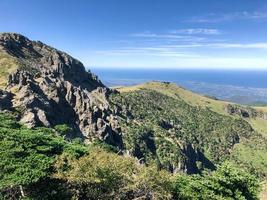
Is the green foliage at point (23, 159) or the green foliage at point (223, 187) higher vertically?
the green foliage at point (23, 159)

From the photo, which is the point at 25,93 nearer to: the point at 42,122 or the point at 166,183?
the point at 42,122

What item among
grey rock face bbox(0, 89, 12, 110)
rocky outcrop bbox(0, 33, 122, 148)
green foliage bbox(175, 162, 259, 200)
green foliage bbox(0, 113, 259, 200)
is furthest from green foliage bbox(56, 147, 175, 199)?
grey rock face bbox(0, 89, 12, 110)

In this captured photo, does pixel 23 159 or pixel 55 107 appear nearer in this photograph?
pixel 23 159

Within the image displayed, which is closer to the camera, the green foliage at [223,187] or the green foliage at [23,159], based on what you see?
the green foliage at [23,159]

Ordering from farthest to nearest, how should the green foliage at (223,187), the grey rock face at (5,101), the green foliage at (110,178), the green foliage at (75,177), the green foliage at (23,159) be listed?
the grey rock face at (5,101)
the green foliage at (223,187)
the green foliage at (110,178)
the green foliage at (75,177)
the green foliage at (23,159)

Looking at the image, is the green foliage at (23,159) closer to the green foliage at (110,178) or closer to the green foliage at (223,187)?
the green foliage at (110,178)


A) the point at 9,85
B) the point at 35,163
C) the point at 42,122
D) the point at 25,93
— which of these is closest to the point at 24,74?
the point at 9,85

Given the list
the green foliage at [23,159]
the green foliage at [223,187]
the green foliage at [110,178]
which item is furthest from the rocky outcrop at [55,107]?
the green foliage at [223,187]

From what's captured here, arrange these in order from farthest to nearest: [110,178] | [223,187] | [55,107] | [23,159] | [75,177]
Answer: [55,107], [223,187], [23,159], [110,178], [75,177]

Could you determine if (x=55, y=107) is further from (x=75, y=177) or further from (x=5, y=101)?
(x=75, y=177)

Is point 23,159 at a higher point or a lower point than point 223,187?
higher

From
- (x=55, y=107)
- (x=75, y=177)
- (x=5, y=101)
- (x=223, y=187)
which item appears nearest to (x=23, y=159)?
(x=75, y=177)

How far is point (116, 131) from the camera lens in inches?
5837

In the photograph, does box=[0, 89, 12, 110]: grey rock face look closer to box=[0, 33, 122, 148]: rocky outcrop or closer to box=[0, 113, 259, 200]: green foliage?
box=[0, 33, 122, 148]: rocky outcrop
